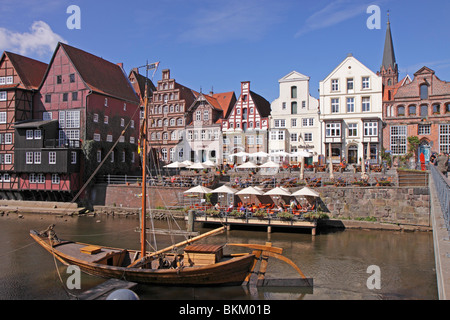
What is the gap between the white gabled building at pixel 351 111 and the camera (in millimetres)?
43750

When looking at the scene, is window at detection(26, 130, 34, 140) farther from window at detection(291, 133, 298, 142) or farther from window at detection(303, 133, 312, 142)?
window at detection(303, 133, 312, 142)

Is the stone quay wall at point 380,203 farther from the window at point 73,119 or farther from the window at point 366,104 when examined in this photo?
the window at point 73,119

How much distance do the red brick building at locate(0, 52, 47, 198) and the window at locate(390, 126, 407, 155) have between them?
1719 inches

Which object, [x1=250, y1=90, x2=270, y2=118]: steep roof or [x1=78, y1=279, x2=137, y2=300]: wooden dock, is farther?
[x1=250, y1=90, x2=270, y2=118]: steep roof

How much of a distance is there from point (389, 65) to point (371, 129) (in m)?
35.7

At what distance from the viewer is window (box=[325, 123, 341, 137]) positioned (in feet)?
146

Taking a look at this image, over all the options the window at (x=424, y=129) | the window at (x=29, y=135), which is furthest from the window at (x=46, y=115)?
the window at (x=424, y=129)

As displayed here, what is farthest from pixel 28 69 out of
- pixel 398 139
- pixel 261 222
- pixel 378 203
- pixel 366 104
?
pixel 398 139

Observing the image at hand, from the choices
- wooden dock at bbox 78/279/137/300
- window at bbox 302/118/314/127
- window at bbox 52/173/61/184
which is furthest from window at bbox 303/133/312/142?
wooden dock at bbox 78/279/137/300

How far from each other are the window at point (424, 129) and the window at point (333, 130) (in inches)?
387

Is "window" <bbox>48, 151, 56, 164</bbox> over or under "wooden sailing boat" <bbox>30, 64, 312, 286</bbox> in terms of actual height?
over

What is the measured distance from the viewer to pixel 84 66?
44938 mm
